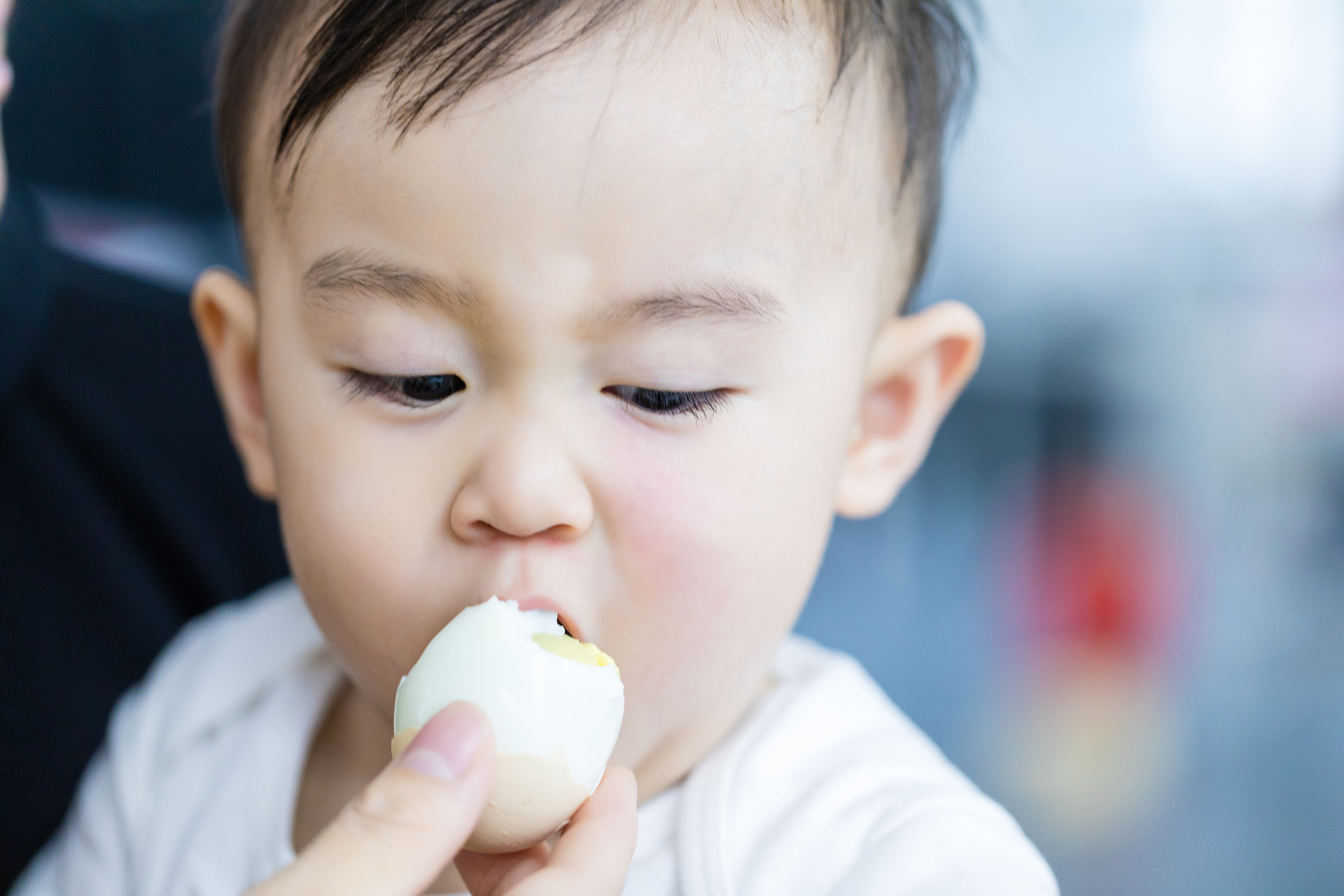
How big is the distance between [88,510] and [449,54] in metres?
0.73

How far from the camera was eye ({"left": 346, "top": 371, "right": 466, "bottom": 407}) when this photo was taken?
29.0 inches

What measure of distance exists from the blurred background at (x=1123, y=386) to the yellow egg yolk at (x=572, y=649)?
1554mm

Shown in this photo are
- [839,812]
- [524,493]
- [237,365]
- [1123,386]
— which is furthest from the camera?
[1123,386]

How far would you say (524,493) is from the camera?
673mm

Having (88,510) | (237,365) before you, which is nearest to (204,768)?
(88,510)

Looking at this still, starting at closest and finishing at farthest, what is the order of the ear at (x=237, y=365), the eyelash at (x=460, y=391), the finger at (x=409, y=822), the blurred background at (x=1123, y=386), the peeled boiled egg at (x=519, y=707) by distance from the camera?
the finger at (x=409, y=822) → the peeled boiled egg at (x=519, y=707) → the eyelash at (x=460, y=391) → the ear at (x=237, y=365) → the blurred background at (x=1123, y=386)

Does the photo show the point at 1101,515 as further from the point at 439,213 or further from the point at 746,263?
the point at 439,213

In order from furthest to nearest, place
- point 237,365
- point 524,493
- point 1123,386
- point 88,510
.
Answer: point 1123,386
point 88,510
point 237,365
point 524,493

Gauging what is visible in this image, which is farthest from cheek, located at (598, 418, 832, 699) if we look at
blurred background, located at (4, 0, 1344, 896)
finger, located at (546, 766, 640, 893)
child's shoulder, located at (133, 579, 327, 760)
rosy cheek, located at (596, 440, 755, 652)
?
blurred background, located at (4, 0, 1344, 896)

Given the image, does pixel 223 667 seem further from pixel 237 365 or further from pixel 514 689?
pixel 514 689

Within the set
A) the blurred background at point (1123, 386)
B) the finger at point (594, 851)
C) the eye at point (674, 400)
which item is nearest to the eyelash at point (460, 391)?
the eye at point (674, 400)

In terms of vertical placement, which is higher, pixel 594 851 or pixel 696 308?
pixel 696 308

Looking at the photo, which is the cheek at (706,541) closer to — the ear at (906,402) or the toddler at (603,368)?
the toddler at (603,368)

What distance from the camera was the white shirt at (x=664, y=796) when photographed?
81cm
